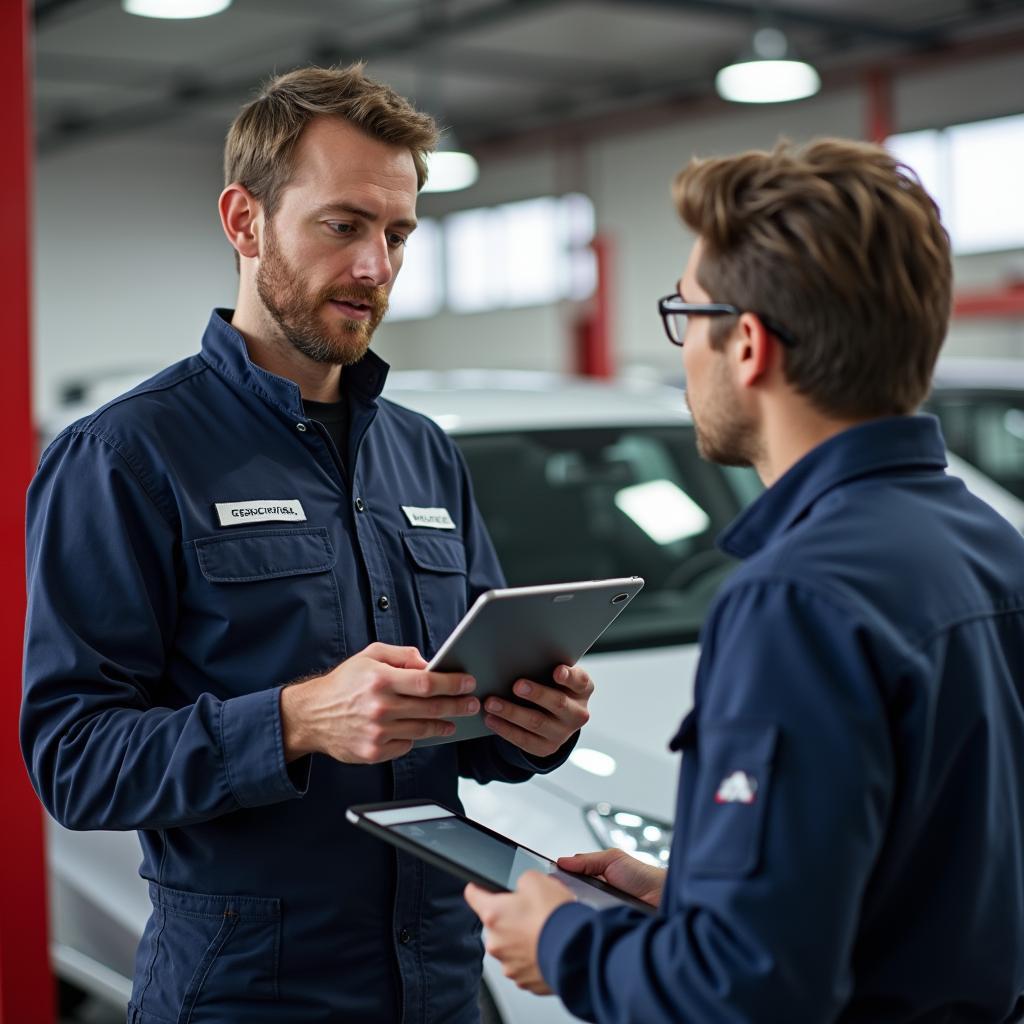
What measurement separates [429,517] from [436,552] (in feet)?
0.19

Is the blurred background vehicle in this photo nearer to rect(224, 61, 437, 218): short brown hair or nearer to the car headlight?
the car headlight

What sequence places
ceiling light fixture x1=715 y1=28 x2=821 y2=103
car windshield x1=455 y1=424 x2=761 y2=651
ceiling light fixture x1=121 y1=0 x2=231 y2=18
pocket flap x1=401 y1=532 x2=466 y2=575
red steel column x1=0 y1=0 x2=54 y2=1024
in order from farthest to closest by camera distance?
ceiling light fixture x1=715 y1=28 x2=821 y2=103 → ceiling light fixture x1=121 y1=0 x2=231 y2=18 → car windshield x1=455 y1=424 x2=761 y2=651 → red steel column x1=0 y1=0 x2=54 y2=1024 → pocket flap x1=401 y1=532 x2=466 y2=575

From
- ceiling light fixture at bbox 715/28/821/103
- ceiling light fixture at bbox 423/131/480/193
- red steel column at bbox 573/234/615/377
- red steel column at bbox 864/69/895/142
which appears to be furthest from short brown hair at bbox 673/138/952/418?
red steel column at bbox 864/69/895/142

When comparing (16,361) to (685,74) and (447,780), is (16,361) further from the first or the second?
(685,74)

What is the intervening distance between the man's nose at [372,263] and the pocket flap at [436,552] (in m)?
0.35

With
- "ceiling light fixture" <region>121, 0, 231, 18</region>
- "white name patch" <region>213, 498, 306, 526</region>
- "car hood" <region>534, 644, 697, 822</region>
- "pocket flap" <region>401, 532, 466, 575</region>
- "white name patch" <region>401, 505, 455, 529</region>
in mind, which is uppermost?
"ceiling light fixture" <region>121, 0, 231, 18</region>

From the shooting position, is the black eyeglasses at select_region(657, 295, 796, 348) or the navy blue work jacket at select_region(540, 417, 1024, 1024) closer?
the navy blue work jacket at select_region(540, 417, 1024, 1024)

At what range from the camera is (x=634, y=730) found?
9.18 ft

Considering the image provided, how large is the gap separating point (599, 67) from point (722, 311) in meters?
13.4

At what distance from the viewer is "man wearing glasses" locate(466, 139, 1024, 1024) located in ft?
3.74

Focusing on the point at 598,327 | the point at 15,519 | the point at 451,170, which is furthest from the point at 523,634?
the point at 598,327

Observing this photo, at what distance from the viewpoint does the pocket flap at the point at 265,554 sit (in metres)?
1.75

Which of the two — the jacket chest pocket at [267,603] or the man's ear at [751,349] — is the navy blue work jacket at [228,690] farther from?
the man's ear at [751,349]

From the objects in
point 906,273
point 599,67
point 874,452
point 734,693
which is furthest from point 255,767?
point 599,67
